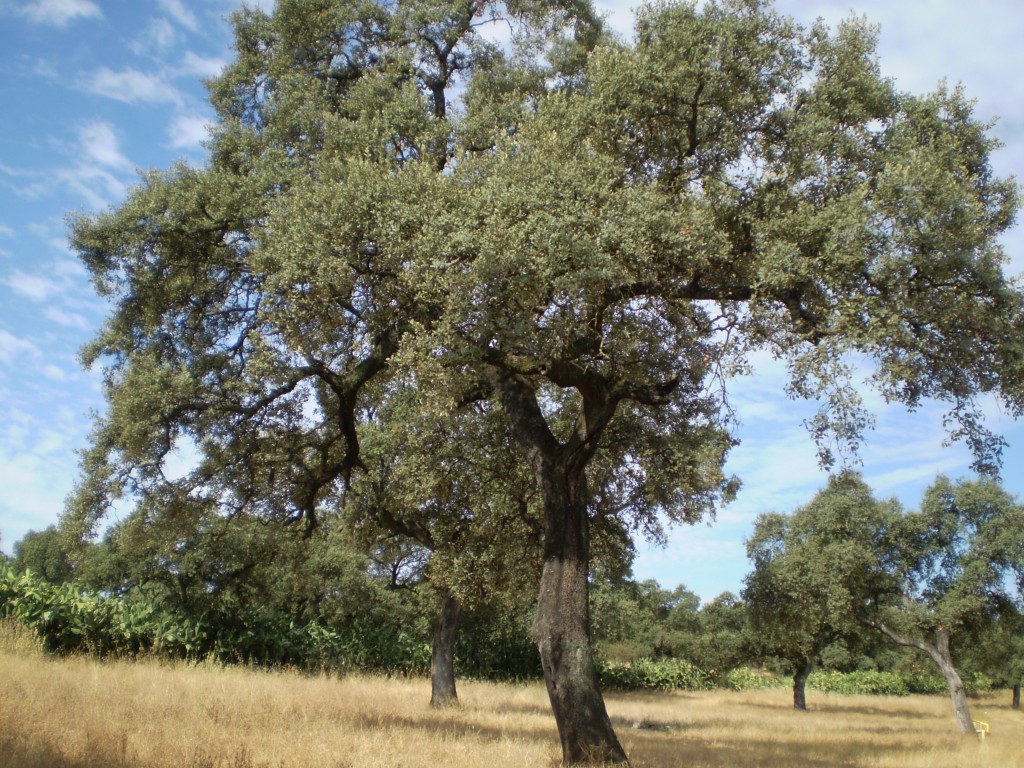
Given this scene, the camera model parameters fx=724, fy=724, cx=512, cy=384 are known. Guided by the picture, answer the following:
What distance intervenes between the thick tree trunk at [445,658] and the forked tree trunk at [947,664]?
722 inches

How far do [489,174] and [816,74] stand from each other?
5.40 meters

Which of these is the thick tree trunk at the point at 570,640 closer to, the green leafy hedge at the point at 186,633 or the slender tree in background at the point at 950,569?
the green leafy hedge at the point at 186,633

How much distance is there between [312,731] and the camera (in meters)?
10.7

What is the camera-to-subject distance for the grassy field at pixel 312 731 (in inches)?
330

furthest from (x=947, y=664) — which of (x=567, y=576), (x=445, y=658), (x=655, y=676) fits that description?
(x=567, y=576)

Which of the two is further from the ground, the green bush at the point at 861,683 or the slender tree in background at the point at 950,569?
the slender tree in background at the point at 950,569

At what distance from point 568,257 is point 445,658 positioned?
620 inches

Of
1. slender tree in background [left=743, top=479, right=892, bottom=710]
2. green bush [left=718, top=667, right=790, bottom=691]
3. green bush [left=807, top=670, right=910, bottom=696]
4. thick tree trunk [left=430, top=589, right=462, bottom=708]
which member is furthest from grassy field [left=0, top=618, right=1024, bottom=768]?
green bush [left=807, top=670, right=910, bottom=696]

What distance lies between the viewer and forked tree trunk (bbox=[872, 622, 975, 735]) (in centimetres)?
2639

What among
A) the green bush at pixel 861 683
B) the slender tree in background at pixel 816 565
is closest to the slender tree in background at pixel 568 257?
the slender tree in background at pixel 816 565

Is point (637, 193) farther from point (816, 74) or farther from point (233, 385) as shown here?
point (233, 385)

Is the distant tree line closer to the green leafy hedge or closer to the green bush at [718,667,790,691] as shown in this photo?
the green leafy hedge

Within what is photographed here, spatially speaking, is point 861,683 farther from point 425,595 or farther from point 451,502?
point 451,502

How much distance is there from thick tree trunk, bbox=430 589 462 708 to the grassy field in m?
0.61
